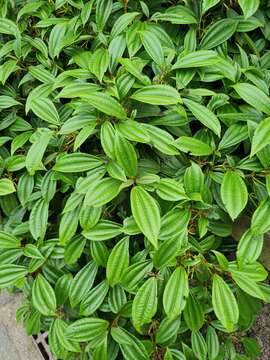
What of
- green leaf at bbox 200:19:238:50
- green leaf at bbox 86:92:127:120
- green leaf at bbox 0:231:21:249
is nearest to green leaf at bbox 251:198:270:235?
green leaf at bbox 86:92:127:120

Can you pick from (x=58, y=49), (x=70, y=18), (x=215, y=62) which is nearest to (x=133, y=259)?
(x=215, y=62)

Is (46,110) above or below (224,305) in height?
above

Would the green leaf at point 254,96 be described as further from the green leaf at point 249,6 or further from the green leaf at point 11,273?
the green leaf at point 11,273

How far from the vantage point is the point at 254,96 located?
0.96 meters

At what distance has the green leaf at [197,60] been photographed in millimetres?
993

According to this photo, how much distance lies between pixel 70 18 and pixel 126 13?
0.23 meters

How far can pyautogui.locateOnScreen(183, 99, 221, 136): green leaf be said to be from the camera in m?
0.95

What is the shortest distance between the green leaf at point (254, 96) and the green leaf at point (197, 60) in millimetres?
85

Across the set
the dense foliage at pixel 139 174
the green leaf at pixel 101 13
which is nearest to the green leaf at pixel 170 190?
the dense foliage at pixel 139 174

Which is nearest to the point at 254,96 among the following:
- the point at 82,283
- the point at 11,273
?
the point at 82,283

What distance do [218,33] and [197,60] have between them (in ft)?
0.58

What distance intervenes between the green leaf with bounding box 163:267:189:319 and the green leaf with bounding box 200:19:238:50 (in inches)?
24.2

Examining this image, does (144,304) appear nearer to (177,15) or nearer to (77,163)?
(77,163)

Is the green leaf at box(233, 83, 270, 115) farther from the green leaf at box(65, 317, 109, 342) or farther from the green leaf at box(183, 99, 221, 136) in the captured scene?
the green leaf at box(65, 317, 109, 342)
